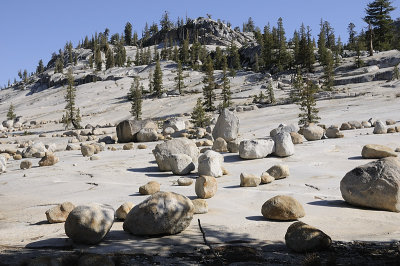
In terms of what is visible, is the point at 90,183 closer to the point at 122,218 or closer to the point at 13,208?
the point at 13,208

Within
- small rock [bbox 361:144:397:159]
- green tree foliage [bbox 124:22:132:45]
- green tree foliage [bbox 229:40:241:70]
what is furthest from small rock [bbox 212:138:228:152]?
green tree foliage [bbox 124:22:132:45]

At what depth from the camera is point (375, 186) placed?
5.80 m

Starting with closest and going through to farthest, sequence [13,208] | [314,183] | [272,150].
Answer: [13,208], [314,183], [272,150]

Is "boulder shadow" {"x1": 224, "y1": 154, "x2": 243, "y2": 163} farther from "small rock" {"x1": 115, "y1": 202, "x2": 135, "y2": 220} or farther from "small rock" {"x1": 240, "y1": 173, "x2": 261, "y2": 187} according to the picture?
"small rock" {"x1": 115, "y1": 202, "x2": 135, "y2": 220}

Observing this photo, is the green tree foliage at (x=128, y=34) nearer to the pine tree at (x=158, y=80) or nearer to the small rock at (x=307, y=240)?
the pine tree at (x=158, y=80)

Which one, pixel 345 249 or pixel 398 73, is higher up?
pixel 398 73

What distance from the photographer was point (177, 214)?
461cm

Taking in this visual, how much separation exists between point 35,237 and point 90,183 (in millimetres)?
3982

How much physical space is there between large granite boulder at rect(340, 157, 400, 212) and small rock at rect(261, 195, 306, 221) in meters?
1.31

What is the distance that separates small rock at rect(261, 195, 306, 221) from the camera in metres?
5.22

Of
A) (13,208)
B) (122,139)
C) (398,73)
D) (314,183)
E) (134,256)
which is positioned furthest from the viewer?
(398,73)

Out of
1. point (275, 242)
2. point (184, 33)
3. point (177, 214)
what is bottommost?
point (275, 242)

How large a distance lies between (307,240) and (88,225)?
2.68m

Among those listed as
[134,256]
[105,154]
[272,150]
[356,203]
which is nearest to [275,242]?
[134,256]
